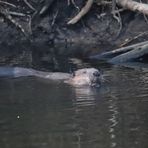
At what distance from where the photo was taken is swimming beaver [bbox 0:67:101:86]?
34.4 ft

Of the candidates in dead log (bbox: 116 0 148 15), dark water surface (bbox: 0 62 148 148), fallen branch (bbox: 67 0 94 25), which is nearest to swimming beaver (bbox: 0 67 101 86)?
dark water surface (bbox: 0 62 148 148)

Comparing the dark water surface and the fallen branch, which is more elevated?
the fallen branch

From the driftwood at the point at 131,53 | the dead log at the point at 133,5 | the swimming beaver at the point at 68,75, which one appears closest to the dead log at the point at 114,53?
the driftwood at the point at 131,53

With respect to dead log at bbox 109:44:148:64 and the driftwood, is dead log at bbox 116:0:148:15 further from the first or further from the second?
dead log at bbox 109:44:148:64

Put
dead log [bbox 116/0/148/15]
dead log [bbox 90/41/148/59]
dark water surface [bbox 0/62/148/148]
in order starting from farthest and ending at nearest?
1. dead log [bbox 116/0/148/15]
2. dead log [bbox 90/41/148/59]
3. dark water surface [bbox 0/62/148/148]

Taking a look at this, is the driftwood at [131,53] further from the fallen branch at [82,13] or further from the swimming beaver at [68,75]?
the fallen branch at [82,13]

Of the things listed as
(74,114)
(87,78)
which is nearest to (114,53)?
(87,78)

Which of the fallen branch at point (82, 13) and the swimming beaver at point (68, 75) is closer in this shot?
the swimming beaver at point (68, 75)

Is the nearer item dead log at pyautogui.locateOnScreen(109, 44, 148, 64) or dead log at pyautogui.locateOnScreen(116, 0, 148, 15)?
dead log at pyautogui.locateOnScreen(109, 44, 148, 64)

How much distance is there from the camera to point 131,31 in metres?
16.2

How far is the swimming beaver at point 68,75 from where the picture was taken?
10495mm

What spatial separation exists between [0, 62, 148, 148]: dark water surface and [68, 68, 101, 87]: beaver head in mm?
152

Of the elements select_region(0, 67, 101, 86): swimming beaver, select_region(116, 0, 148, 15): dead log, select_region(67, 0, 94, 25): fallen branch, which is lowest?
select_region(0, 67, 101, 86): swimming beaver


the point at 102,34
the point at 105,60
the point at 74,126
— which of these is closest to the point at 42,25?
the point at 102,34
